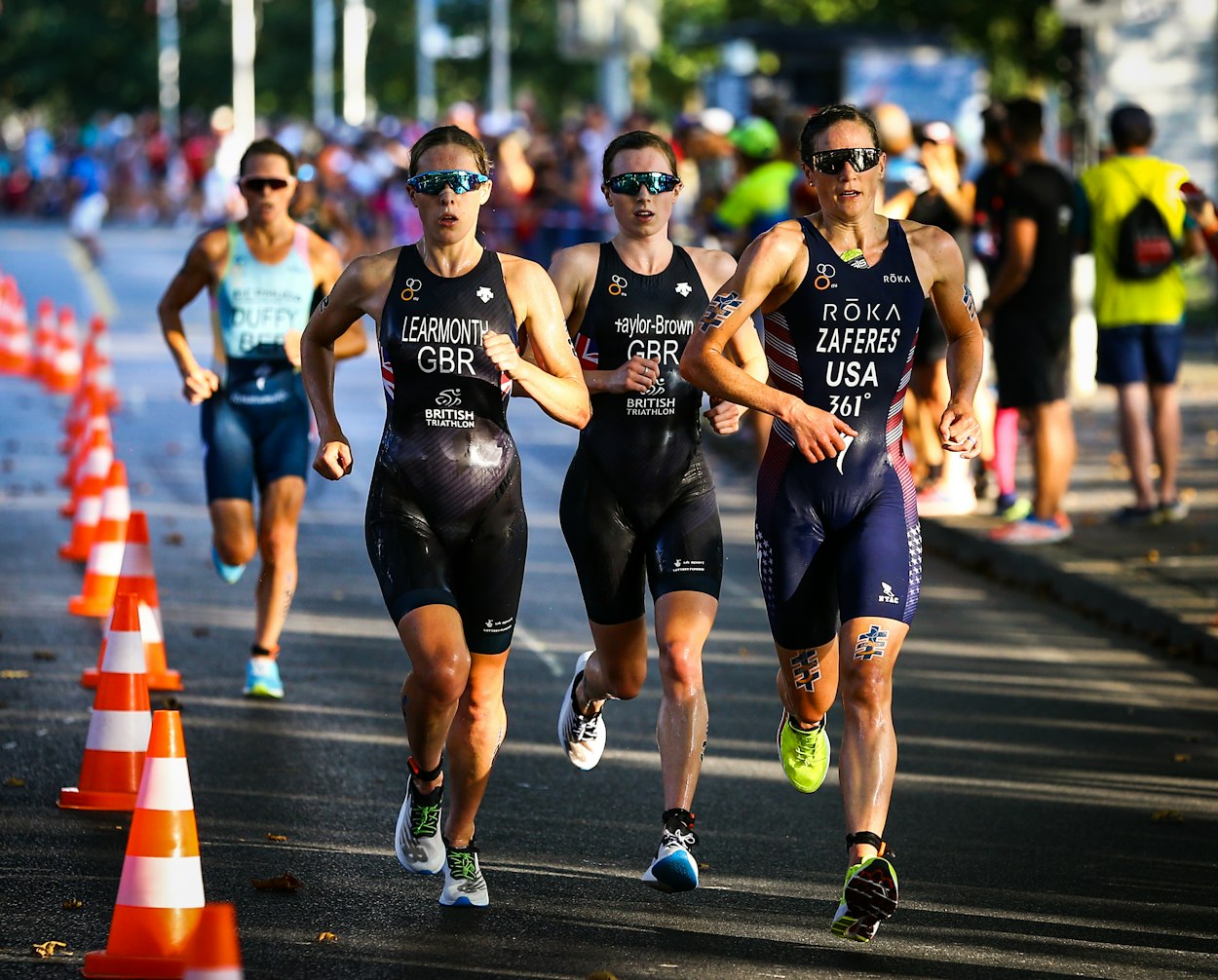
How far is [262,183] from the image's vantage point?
9.70m

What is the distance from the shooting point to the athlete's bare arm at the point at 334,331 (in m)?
6.47

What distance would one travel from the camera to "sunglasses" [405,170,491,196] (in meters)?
6.53

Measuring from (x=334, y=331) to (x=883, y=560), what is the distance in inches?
68.4

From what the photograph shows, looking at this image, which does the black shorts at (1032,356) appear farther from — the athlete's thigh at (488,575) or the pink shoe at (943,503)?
the athlete's thigh at (488,575)

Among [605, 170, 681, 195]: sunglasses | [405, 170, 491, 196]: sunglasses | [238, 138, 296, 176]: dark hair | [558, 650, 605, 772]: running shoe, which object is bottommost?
[558, 650, 605, 772]: running shoe

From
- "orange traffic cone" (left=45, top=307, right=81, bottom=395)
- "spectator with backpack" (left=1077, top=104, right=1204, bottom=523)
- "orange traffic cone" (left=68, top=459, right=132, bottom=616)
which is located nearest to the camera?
"orange traffic cone" (left=68, top=459, right=132, bottom=616)

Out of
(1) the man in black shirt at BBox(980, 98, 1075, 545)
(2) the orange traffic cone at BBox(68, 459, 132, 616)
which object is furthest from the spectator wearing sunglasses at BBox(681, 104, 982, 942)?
(1) the man in black shirt at BBox(980, 98, 1075, 545)

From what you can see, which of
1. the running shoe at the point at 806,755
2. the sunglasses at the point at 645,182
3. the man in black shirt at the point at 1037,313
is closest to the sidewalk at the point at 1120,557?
the man in black shirt at the point at 1037,313

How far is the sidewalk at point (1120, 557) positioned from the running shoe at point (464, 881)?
16.6ft

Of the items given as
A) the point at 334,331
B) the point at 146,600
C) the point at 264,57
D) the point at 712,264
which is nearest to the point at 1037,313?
the point at 146,600

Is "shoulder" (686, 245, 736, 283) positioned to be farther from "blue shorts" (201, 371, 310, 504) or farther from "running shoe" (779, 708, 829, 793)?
"blue shorts" (201, 371, 310, 504)

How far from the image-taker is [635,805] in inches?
309

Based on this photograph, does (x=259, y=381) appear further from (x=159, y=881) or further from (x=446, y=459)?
(x=159, y=881)

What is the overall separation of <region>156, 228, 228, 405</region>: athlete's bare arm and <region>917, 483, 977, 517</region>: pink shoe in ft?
19.2
